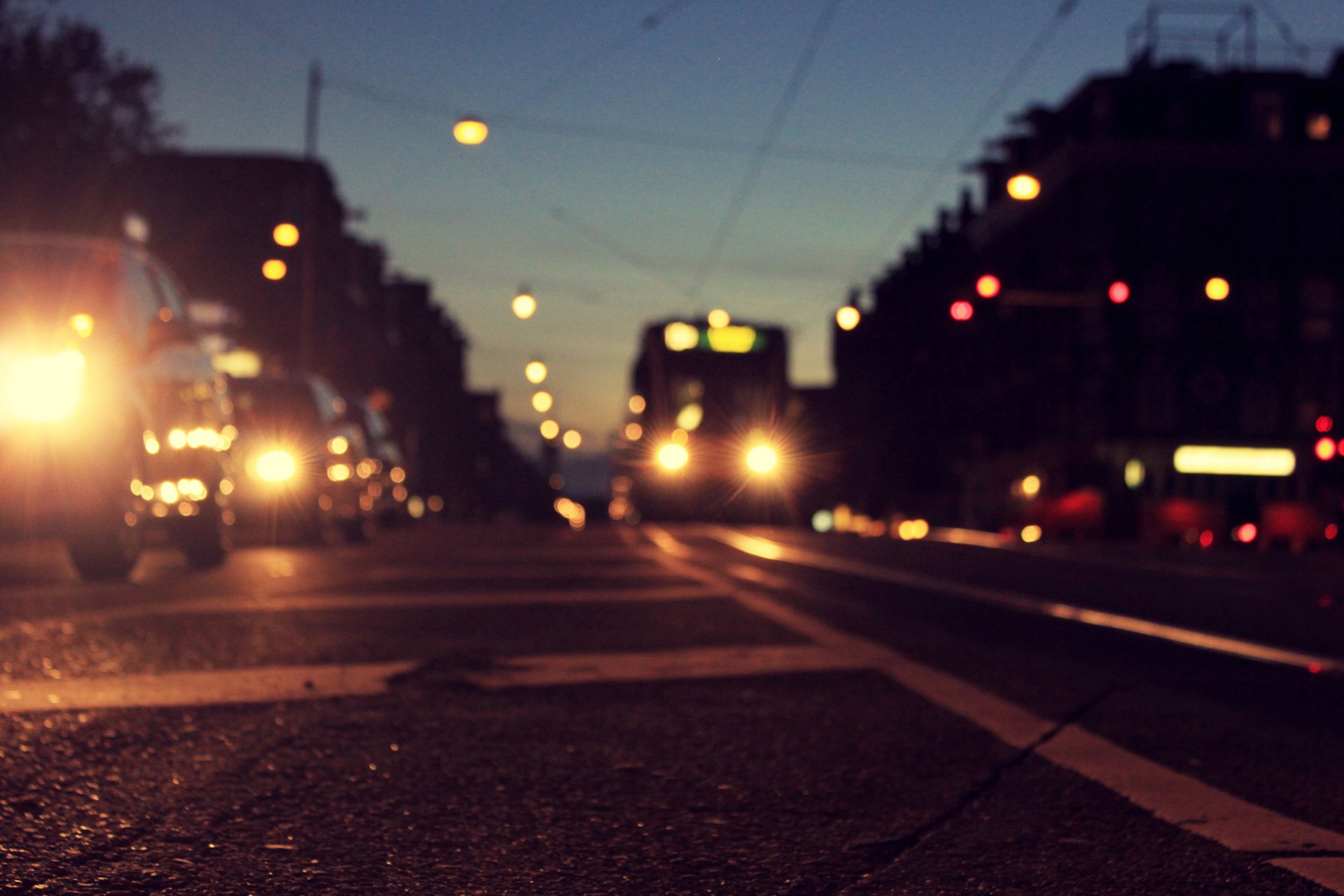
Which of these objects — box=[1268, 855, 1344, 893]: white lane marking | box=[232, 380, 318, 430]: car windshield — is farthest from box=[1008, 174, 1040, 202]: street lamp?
box=[1268, 855, 1344, 893]: white lane marking

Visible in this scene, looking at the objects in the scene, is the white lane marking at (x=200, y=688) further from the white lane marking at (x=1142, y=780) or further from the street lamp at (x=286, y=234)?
the street lamp at (x=286, y=234)

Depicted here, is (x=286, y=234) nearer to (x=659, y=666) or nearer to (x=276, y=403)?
(x=276, y=403)

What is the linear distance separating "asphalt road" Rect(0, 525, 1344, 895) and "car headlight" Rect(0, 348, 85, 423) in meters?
1.17

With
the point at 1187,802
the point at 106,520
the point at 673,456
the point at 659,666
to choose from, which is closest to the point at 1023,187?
the point at 673,456

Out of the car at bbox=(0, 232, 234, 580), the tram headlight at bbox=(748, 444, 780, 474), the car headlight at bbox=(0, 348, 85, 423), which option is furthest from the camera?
the tram headlight at bbox=(748, 444, 780, 474)

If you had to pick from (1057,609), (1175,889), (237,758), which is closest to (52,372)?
(237,758)

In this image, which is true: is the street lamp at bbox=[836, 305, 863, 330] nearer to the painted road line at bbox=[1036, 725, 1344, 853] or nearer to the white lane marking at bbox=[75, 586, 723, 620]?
the white lane marking at bbox=[75, 586, 723, 620]

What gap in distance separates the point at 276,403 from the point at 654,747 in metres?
15.2

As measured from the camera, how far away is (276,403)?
19594mm

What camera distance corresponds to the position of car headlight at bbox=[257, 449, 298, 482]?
1845cm

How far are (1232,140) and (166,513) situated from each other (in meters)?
50.5

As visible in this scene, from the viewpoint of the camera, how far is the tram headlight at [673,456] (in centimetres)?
3375

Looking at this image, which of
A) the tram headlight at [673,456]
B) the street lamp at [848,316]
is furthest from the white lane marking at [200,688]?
the street lamp at [848,316]

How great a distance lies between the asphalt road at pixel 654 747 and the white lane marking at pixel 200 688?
0.08 feet
